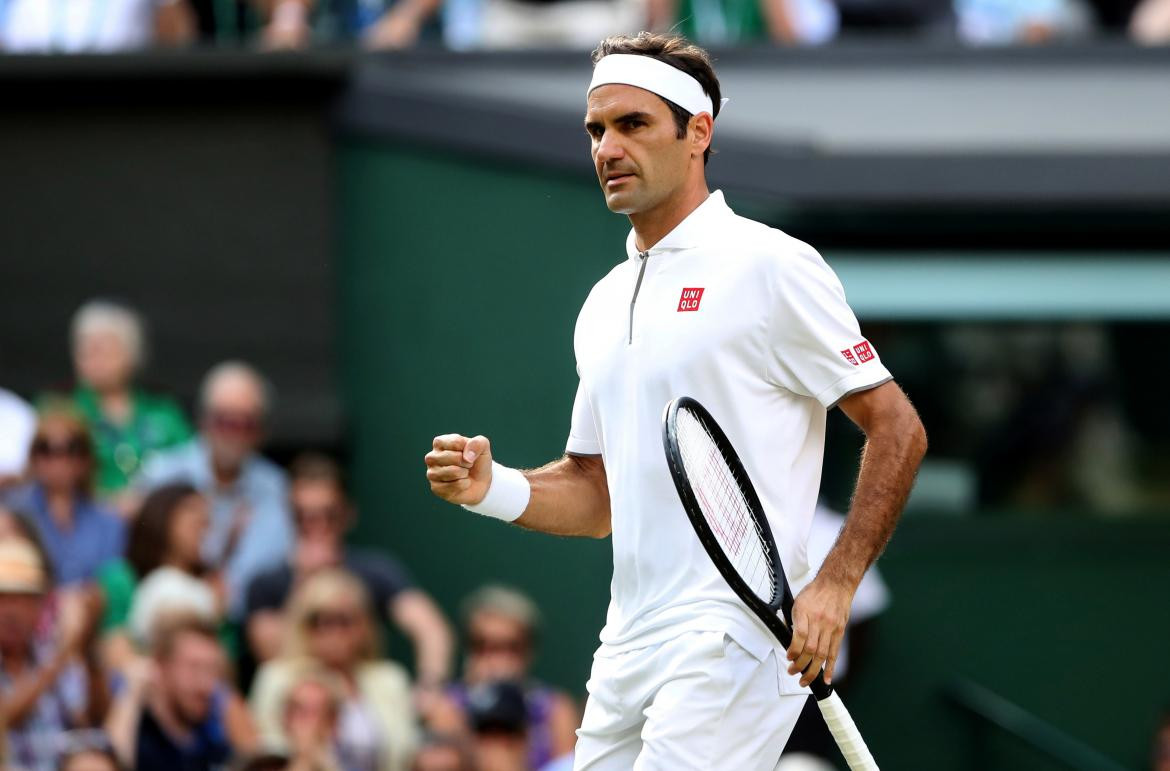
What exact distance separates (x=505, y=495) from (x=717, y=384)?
577 mm

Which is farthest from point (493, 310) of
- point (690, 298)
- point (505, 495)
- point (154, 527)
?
point (690, 298)

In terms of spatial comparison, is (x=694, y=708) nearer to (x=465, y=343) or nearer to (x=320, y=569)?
(x=320, y=569)

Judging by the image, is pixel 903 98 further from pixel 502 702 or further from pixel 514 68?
pixel 502 702

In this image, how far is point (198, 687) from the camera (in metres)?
7.41

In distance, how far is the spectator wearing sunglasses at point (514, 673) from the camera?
309 inches

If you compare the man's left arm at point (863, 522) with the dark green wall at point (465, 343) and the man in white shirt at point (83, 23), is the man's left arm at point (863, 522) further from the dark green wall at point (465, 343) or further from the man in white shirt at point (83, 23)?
the man in white shirt at point (83, 23)

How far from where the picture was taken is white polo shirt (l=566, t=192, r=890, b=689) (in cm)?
423

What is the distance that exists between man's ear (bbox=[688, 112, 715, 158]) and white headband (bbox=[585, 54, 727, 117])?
0.06 feet

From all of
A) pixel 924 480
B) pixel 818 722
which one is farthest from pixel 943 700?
pixel 818 722

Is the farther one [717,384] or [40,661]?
[40,661]

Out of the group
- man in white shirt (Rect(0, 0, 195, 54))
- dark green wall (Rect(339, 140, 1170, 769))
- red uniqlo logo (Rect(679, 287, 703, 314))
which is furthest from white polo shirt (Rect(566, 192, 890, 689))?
man in white shirt (Rect(0, 0, 195, 54))

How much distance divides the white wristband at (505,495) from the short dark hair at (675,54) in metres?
0.79

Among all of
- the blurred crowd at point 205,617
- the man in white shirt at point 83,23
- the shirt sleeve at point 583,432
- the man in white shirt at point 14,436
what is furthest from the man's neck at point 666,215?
the man in white shirt at point 83,23

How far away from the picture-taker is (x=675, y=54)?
4414 mm
